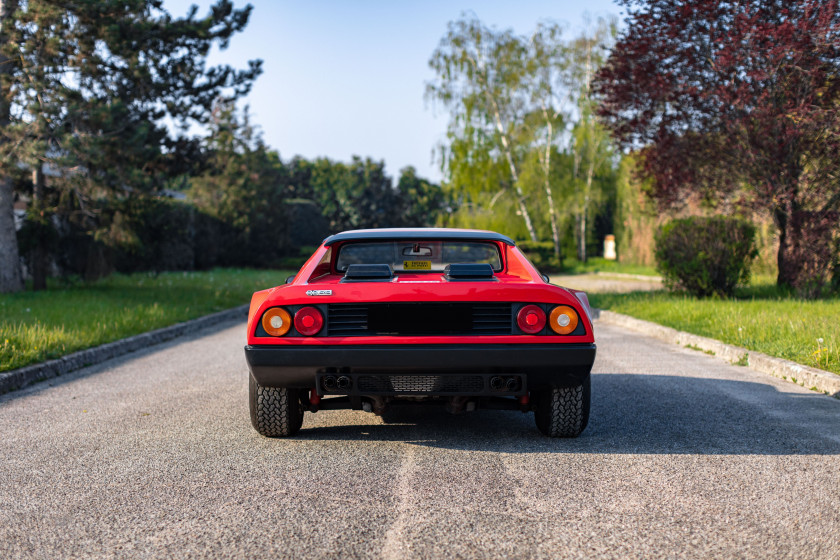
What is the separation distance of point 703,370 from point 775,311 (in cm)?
361

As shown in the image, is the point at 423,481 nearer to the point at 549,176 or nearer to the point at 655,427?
the point at 655,427

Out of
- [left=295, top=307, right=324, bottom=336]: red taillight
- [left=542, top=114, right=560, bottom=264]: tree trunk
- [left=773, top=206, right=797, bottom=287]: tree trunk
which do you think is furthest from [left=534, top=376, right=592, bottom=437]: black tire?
[left=542, top=114, right=560, bottom=264]: tree trunk

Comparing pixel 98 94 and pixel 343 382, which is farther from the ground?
pixel 98 94

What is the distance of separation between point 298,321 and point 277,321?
0.41 feet

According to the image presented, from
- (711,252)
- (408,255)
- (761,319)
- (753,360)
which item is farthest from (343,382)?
(711,252)

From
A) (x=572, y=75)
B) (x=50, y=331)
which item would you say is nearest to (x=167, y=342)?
(x=50, y=331)

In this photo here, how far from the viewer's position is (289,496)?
3.83 metres

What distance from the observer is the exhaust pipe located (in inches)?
174

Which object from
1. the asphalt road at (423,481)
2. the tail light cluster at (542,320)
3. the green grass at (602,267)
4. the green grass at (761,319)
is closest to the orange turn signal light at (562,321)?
the tail light cluster at (542,320)

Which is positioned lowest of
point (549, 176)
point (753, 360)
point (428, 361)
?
point (753, 360)

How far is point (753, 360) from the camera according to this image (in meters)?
8.33

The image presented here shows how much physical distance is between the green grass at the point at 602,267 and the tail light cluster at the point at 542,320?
22.8 meters

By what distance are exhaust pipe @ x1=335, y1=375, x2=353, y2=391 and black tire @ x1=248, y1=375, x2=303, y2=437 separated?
0.55m

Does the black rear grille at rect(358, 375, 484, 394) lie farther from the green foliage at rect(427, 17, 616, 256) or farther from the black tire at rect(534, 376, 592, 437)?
the green foliage at rect(427, 17, 616, 256)
